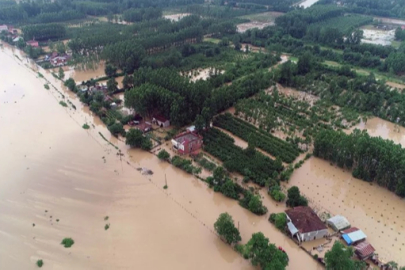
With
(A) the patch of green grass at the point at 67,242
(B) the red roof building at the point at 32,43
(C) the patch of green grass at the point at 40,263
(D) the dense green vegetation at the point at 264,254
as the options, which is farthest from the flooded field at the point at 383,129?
(B) the red roof building at the point at 32,43

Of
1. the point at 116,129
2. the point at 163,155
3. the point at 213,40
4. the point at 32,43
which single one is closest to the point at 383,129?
the point at 163,155

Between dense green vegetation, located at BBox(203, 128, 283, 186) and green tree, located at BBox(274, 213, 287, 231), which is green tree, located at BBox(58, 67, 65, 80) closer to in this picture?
dense green vegetation, located at BBox(203, 128, 283, 186)

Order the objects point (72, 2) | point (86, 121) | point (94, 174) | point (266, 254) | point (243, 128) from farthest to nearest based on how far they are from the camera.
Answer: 1. point (72, 2)
2. point (86, 121)
3. point (243, 128)
4. point (94, 174)
5. point (266, 254)

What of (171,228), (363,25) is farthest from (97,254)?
(363,25)

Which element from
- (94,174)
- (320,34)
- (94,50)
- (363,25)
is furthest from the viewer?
(363,25)

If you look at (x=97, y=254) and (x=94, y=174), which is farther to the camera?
(x=94, y=174)

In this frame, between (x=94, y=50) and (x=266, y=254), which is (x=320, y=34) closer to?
(x=94, y=50)

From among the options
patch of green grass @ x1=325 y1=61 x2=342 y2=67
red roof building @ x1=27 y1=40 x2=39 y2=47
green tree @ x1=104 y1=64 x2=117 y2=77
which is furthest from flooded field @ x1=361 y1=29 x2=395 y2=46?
red roof building @ x1=27 y1=40 x2=39 y2=47
